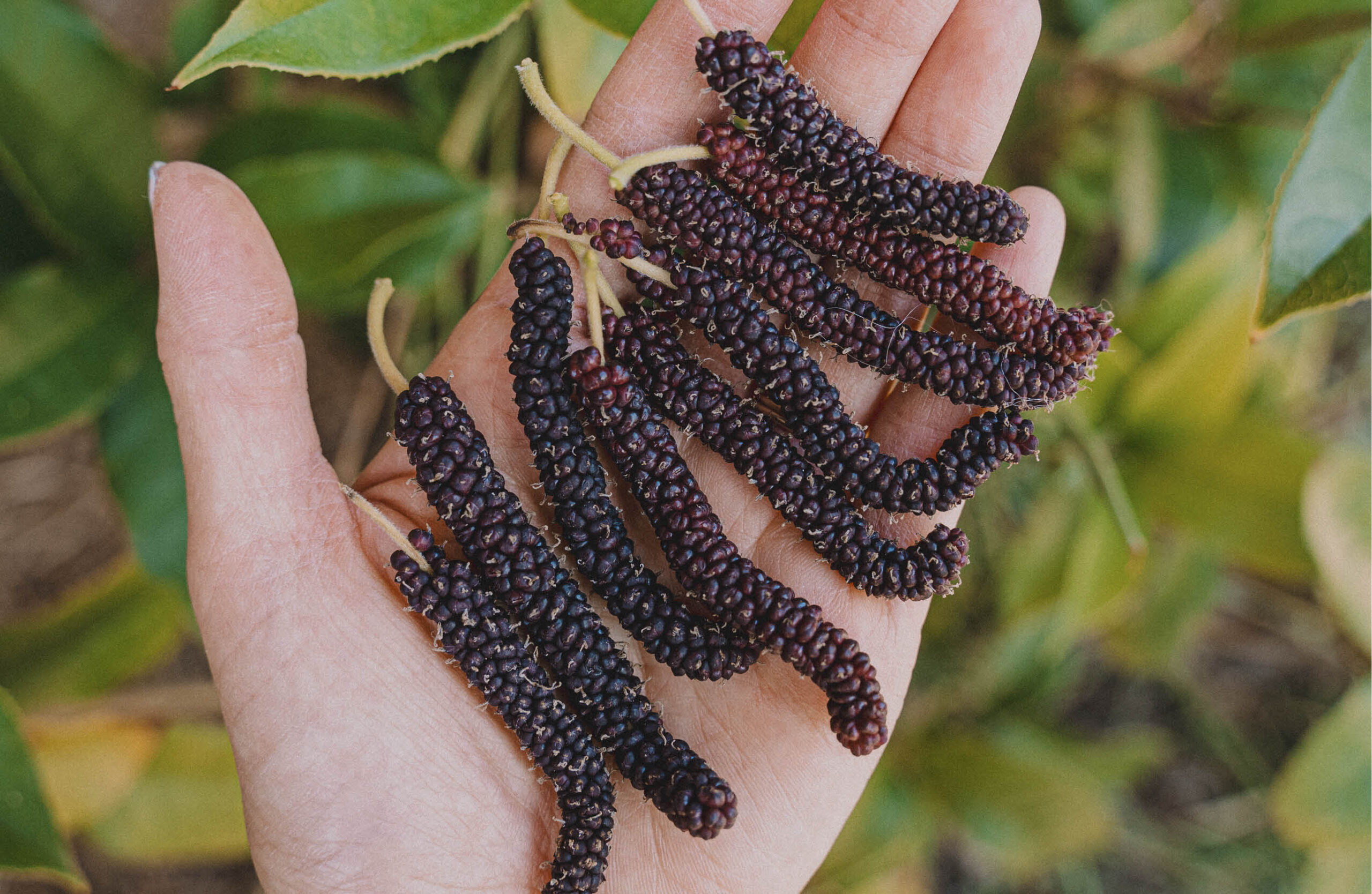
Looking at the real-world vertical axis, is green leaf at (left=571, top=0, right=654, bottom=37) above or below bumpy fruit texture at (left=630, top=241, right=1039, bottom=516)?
above

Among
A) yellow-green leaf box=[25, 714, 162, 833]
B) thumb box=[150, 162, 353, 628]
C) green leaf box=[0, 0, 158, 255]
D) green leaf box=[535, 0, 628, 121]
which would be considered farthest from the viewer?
yellow-green leaf box=[25, 714, 162, 833]

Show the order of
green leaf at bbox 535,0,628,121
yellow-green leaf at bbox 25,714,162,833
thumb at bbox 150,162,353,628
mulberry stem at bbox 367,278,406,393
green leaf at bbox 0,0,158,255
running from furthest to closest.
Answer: yellow-green leaf at bbox 25,714,162,833
green leaf at bbox 535,0,628,121
green leaf at bbox 0,0,158,255
mulberry stem at bbox 367,278,406,393
thumb at bbox 150,162,353,628

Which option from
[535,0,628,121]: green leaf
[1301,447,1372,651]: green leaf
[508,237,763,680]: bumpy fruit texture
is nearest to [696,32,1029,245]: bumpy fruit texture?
[508,237,763,680]: bumpy fruit texture

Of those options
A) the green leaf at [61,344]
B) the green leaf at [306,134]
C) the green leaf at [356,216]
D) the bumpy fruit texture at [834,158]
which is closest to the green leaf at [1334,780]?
the bumpy fruit texture at [834,158]

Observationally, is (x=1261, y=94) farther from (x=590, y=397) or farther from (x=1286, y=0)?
(x=590, y=397)

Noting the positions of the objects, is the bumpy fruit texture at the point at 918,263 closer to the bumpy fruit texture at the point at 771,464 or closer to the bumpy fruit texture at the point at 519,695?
the bumpy fruit texture at the point at 771,464

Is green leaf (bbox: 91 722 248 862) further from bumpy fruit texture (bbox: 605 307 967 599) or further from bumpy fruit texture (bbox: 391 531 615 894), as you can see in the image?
bumpy fruit texture (bbox: 605 307 967 599)

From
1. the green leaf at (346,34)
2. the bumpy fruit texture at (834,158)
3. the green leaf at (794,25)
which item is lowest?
the green leaf at (346,34)
